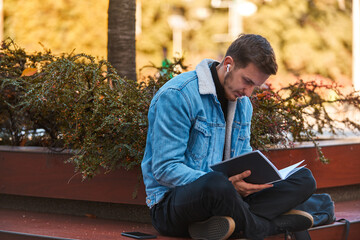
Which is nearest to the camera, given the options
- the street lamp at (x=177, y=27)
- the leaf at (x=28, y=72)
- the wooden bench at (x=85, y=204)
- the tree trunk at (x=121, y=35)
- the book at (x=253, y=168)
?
the book at (x=253, y=168)

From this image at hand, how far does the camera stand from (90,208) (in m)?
4.39

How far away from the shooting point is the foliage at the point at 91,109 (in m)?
3.98

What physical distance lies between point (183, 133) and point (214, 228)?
53 centimetres

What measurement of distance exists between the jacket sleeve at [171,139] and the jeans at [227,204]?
0.08 meters

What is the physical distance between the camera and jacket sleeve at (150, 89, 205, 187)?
331cm

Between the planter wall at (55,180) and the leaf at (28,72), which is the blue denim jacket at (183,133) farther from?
the leaf at (28,72)

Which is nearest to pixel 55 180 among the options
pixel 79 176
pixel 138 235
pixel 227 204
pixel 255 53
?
pixel 79 176

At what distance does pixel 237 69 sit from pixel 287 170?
25.3 inches

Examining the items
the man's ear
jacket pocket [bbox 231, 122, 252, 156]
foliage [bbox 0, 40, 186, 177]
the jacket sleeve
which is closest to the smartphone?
the jacket sleeve

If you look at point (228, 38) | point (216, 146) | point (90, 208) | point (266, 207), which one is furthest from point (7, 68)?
point (228, 38)

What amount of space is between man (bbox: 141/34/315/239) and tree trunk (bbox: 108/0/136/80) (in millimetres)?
1660

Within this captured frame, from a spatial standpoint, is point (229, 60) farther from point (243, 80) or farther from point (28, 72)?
point (28, 72)

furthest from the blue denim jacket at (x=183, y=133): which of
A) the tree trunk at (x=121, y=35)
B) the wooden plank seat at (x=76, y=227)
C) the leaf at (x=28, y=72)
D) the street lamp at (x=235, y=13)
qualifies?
the street lamp at (x=235, y=13)

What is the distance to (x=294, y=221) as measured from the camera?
3646 mm
